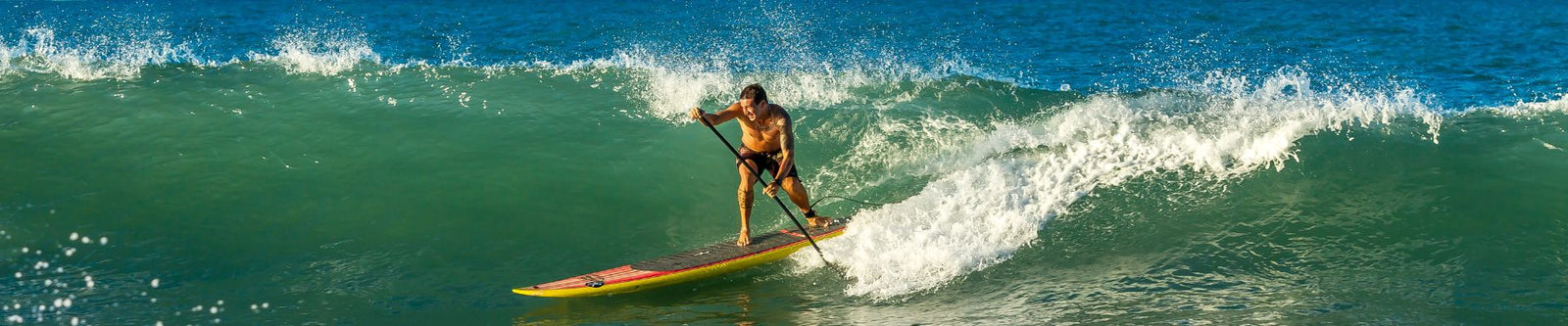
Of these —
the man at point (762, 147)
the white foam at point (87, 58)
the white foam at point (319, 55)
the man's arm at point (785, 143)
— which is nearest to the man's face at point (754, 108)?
the man at point (762, 147)

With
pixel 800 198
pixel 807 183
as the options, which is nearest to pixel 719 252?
pixel 800 198

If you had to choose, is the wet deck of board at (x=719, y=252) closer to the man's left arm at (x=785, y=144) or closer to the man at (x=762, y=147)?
the man at (x=762, y=147)

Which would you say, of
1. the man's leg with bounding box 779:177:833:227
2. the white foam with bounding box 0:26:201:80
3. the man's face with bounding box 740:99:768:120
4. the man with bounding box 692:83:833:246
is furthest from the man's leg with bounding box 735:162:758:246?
the white foam with bounding box 0:26:201:80

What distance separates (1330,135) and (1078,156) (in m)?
2.23

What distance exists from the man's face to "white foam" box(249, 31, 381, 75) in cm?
734

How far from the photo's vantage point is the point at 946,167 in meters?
10.2

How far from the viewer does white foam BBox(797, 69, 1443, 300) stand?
806 cm

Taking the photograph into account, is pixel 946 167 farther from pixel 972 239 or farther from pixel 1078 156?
pixel 972 239

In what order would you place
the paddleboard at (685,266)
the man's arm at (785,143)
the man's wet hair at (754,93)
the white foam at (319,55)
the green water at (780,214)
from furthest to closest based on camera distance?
the white foam at (319,55), the man's arm at (785,143), the man's wet hair at (754,93), the paddleboard at (685,266), the green water at (780,214)

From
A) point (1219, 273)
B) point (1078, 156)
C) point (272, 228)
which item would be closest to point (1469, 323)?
point (1219, 273)

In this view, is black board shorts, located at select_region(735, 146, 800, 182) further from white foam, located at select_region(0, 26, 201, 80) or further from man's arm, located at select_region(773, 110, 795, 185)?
white foam, located at select_region(0, 26, 201, 80)

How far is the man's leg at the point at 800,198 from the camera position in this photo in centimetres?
835

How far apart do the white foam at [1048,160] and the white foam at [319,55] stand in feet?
21.7

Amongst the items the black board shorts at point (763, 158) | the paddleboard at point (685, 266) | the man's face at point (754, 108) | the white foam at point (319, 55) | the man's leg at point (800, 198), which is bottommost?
the paddleboard at point (685, 266)
